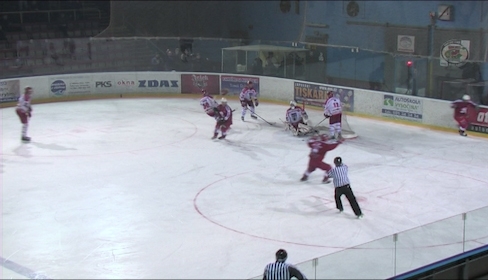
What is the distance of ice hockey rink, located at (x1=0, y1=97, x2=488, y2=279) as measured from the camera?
10578mm

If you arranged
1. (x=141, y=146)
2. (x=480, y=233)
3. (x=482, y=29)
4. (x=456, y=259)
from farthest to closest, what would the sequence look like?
(x=482, y=29), (x=141, y=146), (x=480, y=233), (x=456, y=259)

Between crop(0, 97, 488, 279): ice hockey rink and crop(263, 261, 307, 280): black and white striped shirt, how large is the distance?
0.77 m

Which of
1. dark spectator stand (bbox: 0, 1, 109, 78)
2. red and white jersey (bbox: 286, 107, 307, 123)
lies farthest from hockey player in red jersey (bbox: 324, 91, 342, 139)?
dark spectator stand (bbox: 0, 1, 109, 78)

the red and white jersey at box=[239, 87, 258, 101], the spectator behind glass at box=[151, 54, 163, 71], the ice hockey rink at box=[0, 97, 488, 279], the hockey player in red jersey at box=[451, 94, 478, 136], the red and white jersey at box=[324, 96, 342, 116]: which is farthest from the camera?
the spectator behind glass at box=[151, 54, 163, 71]

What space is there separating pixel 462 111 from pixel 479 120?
1.74 feet

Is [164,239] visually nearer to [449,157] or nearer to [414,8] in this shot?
[449,157]

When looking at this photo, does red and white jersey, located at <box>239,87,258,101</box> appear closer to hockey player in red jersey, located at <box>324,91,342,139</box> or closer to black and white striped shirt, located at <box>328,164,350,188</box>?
hockey player in red jersey, located at <box>324,91,342,139</box>

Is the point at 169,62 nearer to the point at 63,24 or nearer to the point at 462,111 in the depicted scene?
the point at 63,24

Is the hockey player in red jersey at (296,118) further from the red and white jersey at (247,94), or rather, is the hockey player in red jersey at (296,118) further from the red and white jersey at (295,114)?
the red and white jersey at (247,94)

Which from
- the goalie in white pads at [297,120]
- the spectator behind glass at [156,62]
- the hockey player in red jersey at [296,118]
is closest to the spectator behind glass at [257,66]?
the spectator behind glass at [156,62]

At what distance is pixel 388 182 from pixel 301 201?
6.84 ft

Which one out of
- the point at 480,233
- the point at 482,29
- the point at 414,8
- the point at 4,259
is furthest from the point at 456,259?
the point at 414,8

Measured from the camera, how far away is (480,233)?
412 inches

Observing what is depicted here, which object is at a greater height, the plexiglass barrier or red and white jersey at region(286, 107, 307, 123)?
red and white jersey at region(286, 107, 307, 123)
